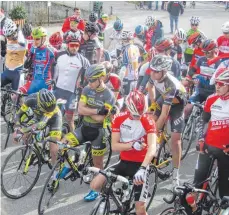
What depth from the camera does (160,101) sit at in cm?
712

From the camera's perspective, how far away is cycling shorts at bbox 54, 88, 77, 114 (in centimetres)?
819

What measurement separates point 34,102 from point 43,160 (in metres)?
0.98

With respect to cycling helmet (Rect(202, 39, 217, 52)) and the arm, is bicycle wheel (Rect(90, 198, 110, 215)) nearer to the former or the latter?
the arm

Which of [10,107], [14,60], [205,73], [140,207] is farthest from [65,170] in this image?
[14,60]

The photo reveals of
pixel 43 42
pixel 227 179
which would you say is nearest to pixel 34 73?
pixel 43 42

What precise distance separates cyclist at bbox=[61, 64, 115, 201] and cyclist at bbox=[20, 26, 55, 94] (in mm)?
2198

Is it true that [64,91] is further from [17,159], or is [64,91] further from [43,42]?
[17,159]

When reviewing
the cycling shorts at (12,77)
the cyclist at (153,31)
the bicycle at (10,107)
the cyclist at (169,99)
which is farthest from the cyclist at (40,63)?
the cyclist at (153,31)

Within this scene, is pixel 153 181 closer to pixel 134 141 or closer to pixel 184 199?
pixel 134 141

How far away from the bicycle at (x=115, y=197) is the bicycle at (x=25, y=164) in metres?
1.56

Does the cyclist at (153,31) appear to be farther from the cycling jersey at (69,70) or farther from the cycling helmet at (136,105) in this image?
the cycling helmet at (136,105)

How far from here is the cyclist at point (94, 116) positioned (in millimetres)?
6684

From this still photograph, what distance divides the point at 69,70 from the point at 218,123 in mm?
3527

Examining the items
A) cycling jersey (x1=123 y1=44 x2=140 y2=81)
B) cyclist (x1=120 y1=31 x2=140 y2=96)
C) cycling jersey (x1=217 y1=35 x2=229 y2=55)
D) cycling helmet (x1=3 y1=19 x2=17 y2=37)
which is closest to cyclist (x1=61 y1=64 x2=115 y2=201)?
cyclist (x1=120 y1=31 x2=140 y2=96)
